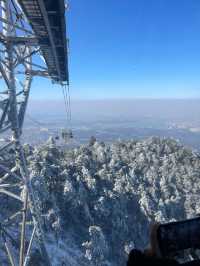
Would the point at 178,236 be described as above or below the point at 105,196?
above

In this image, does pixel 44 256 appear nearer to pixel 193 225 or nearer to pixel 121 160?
pixel 193 225

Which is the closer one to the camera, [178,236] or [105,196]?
[178,236]

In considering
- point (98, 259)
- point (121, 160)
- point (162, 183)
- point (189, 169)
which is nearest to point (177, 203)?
point (162, 183)

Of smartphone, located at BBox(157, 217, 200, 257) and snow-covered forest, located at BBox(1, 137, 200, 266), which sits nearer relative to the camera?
smartphone, located at BBox(157, 217, 200, 257)

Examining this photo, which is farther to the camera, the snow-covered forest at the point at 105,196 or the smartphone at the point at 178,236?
the snow-covered forest at the point at 105,196

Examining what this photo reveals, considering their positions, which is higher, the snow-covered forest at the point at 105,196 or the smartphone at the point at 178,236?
the smartphone at the point at 178,236
